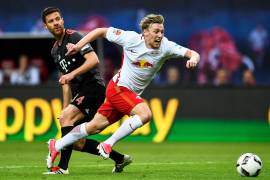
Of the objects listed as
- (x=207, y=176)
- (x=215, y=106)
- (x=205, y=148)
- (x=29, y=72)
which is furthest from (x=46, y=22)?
(x=29, y=72)

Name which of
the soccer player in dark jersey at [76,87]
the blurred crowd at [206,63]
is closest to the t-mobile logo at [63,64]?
the soccer player in dark jersey at [76,87]

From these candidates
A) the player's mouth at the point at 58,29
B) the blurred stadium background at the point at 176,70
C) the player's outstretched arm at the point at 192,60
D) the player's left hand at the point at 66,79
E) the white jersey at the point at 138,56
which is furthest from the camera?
the blurred stadium background at the point at 176,70

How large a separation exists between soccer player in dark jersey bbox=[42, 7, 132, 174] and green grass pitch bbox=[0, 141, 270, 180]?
26 cm

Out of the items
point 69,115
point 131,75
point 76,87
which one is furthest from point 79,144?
point 131,75

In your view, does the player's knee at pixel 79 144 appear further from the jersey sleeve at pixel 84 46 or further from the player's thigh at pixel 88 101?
the jersey sleeve at pixel 84 46

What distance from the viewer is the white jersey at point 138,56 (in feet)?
37.4

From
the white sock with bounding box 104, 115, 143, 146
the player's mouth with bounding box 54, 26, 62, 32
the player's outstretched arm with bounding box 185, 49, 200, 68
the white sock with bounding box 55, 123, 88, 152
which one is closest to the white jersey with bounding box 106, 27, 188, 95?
the player's outstretched arm with bounding box 185, 49, 200, 68

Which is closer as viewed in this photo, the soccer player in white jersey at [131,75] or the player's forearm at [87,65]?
the player's forearm at [87,65]

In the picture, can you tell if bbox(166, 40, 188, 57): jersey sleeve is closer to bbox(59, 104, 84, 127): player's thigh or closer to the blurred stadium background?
bbox(59, 104, 84, 127): player's thigh

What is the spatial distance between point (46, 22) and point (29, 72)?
395 inches

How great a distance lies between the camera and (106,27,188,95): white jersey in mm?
11398

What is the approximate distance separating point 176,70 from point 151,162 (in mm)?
8369

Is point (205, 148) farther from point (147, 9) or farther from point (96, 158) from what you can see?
point (147, 9)

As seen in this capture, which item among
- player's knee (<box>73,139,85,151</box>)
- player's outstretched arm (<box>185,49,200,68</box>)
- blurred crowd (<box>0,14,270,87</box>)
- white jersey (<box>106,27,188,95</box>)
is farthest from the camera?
blurred crowd (<box>0,14,270,87</box>)
